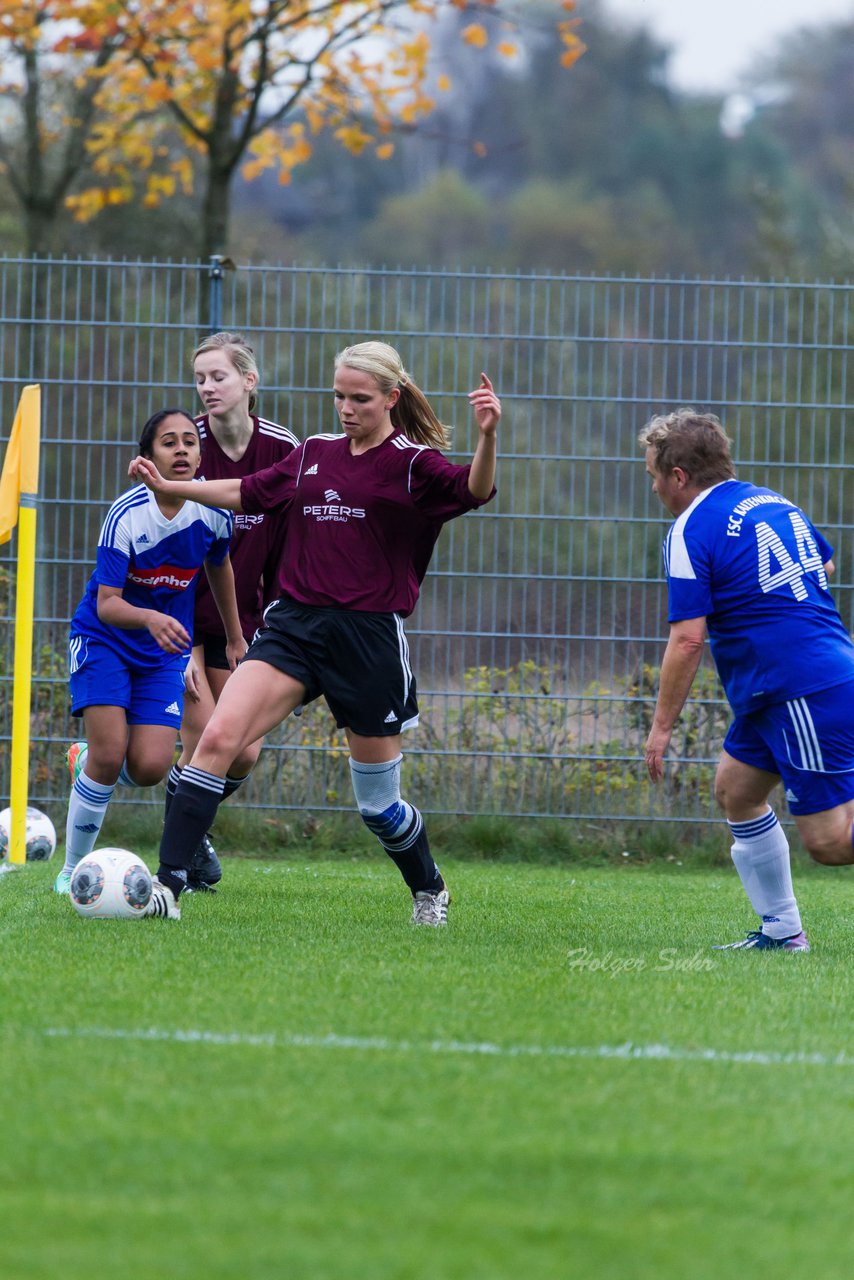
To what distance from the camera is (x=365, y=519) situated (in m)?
5.59

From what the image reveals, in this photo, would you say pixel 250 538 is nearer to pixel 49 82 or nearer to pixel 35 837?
pixel 35 837

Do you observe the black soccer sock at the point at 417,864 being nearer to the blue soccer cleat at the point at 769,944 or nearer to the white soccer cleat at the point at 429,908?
the white soccer cleat at the point at 429,908

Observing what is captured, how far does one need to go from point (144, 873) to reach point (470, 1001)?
5.58 feet

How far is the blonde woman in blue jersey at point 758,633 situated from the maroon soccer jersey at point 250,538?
1.83 metres

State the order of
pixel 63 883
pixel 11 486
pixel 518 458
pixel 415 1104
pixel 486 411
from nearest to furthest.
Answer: pixel 415 1104, pixel 486 411, pixel 63 883, pixel 11 486, pixel 518 458

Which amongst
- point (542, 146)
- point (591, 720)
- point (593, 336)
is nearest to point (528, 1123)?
point (591, 720)

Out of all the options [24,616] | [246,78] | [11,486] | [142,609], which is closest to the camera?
[142,609]

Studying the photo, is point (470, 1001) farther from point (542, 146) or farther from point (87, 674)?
point (542, 146)

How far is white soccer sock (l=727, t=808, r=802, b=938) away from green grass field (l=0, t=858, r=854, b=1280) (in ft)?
0.69

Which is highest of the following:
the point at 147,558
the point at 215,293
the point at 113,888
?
the point at 215,293

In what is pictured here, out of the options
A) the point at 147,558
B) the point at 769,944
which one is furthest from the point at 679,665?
the point at 147,558

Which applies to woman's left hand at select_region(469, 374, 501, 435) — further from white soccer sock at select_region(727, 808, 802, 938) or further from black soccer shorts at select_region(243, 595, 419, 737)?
white soccer sock at select_region(727, 808, 802, 938)

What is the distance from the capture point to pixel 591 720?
8.51 m

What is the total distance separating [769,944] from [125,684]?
2.53m
